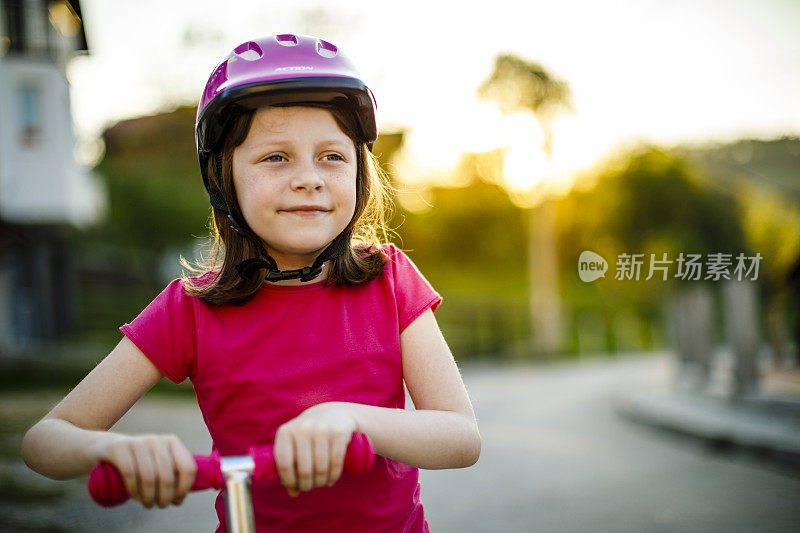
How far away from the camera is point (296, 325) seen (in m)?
1.88

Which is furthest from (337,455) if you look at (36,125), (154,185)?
(154,185)

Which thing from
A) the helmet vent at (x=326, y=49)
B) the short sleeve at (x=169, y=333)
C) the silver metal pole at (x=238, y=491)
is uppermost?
the helmet vent at (x=326, y=49)

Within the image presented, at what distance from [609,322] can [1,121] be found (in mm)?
18621

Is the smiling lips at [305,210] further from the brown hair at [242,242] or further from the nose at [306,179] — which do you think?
the brown hair at [242,242]

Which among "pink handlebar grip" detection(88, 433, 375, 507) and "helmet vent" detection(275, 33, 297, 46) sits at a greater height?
"helmet vent" detection(275, 33, 297, 46)

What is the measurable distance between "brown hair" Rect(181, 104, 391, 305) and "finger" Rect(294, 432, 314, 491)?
2.07 ft

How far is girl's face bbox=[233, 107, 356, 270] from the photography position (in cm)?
184

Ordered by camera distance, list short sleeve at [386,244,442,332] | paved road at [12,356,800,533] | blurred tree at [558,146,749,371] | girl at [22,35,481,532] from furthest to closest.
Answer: blurred tree at [558,146,749,371] → paved road at [12,356,800,533] → short sleeve at [386,244,442,332] → girl at [22,35,481,532]

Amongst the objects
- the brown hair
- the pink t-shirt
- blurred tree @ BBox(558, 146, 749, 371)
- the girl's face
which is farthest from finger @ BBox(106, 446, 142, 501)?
blurred tree @ BBox(558, 146, 749, 371)

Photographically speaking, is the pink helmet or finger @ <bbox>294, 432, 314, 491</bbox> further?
the pink helmet

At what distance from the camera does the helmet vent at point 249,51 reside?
1.97m

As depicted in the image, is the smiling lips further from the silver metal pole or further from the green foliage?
the green foliage

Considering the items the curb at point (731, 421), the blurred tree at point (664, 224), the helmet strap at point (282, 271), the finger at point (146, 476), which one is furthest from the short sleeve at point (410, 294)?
→ the blurred tree at point (664, 224)

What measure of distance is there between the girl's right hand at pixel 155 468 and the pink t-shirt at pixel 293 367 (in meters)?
0.45
